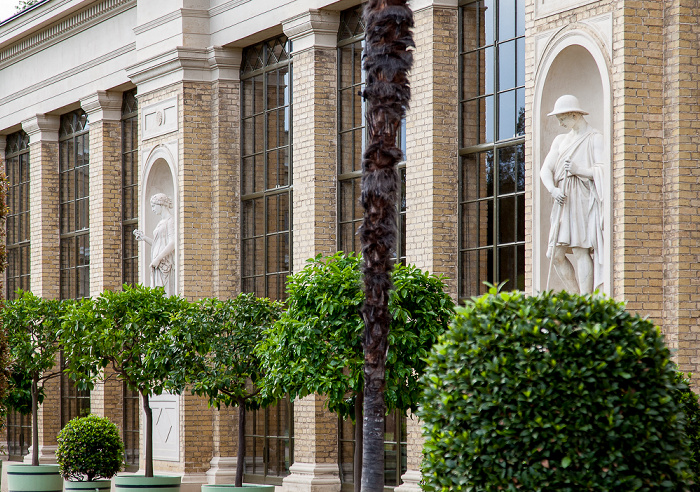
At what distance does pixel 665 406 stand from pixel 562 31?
23.0ft

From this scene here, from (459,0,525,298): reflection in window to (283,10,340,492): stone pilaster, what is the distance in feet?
11.3

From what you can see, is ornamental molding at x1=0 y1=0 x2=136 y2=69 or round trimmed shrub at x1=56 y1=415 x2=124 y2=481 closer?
round trimmed shrub at x1=56 y1=415 x2=124 y2=481

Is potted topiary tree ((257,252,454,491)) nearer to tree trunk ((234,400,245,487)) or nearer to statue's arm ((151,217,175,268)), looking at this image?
tree trunk ((234,400,245,487))

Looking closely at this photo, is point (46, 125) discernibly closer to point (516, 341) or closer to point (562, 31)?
point (562, 31)

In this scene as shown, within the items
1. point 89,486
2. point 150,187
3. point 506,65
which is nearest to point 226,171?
point 150,187

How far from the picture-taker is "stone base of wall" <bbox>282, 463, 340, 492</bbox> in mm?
20719

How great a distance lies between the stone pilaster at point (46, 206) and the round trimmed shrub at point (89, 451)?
817 centimetres

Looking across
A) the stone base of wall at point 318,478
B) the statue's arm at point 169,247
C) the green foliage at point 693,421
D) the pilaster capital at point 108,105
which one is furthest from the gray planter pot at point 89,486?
the green foliage at point 693,421

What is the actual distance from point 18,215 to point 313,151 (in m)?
15.6

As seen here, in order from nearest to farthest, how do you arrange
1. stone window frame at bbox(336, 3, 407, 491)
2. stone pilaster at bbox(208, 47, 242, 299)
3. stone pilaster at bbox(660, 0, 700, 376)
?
stone pilaster at bbox(660, 0, 700, 376) < stone window frame at bbox(336, 3, 407, 491) < stone pilaster at bbox(208, 47, 242, 299)

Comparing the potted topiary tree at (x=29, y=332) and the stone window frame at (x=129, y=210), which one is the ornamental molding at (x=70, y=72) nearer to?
the stone window frame at (x=129, y=210)

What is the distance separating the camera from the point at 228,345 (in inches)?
768

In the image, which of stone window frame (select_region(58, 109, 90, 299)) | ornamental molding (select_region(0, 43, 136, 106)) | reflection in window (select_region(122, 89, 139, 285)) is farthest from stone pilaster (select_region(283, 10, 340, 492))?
stone window frame (select_region(58, 109, 90, 299))

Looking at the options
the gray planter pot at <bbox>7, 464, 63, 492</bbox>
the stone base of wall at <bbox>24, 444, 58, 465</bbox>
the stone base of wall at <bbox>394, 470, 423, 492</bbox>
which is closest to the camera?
the stone base of wall at <bbox>394, 470, 423, 492</bbox>
